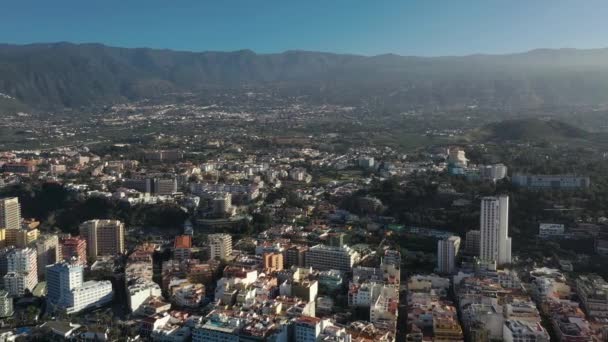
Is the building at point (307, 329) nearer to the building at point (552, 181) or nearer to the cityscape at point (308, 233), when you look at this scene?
the cityscape at point (308, 233)

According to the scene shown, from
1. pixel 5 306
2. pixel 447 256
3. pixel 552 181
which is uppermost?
pixel 552 181

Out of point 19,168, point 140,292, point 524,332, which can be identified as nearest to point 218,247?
point 140,292

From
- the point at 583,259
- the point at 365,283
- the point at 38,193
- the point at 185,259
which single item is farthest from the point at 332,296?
the point at 38,193

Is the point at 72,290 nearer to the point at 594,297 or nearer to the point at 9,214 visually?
the point at 9,214

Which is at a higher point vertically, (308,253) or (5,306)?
(308,253)

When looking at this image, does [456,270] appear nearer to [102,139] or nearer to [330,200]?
[330,200]

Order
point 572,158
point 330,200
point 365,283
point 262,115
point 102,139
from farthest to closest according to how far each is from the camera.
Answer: point 262,115 → point 102,139 → point 572,158 → point 330,200 → point 365,283
